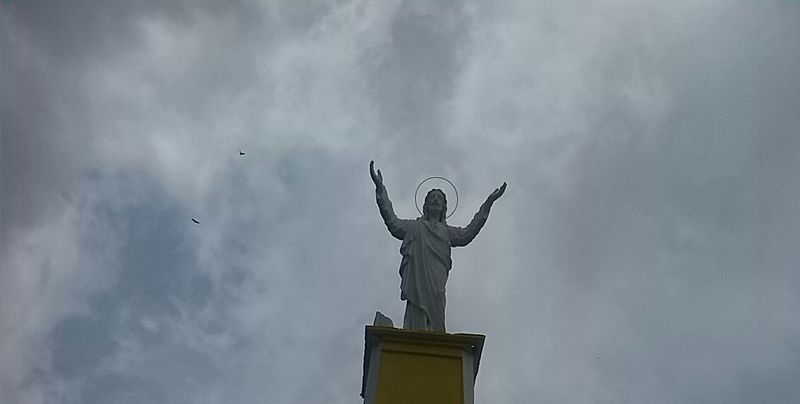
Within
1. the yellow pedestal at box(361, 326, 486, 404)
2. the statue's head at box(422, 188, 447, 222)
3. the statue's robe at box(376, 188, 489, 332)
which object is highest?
the statue's head at box(422, 188, 447, 222)

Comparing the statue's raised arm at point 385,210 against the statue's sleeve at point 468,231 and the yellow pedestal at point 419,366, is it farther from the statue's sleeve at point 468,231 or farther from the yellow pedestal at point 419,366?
the yellow pedestal at point 419,366

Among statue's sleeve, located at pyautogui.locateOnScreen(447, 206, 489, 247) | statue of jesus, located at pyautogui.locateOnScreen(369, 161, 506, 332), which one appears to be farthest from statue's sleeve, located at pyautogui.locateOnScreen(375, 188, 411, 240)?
statue's sleeve, located at pyautogui.locateOnScreen(447, 206, 489, 247)

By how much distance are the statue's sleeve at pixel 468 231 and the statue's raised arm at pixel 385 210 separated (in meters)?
0.63

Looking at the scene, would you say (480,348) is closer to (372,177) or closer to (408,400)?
(408,400)

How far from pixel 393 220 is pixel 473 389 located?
2.68 metres

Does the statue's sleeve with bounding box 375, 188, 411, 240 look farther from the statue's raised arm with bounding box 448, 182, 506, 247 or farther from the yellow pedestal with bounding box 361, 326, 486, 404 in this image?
the yellow pedestal with bounding box 361, 326, 486, 404

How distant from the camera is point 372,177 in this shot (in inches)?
468

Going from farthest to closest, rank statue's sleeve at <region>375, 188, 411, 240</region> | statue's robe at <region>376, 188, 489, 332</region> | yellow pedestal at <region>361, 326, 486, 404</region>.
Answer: statue's sleeve at <region>375, 188, 411, 240</region>
statue's robe at <region>376, 188, 489, 332</region>
yellow pedestal at <region>361, 326, 486, 404</region>

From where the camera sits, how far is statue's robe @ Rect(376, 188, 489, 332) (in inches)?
431

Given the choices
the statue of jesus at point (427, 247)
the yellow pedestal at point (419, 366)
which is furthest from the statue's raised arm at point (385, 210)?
the yellow pedestal at point (419, 366)

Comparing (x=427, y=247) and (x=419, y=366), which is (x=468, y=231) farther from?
(x=419, y=366)

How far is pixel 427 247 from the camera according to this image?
11.6 m

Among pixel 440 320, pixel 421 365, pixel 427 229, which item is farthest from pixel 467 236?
pixel 421 365

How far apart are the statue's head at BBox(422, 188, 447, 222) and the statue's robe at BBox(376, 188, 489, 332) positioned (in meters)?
0.21
